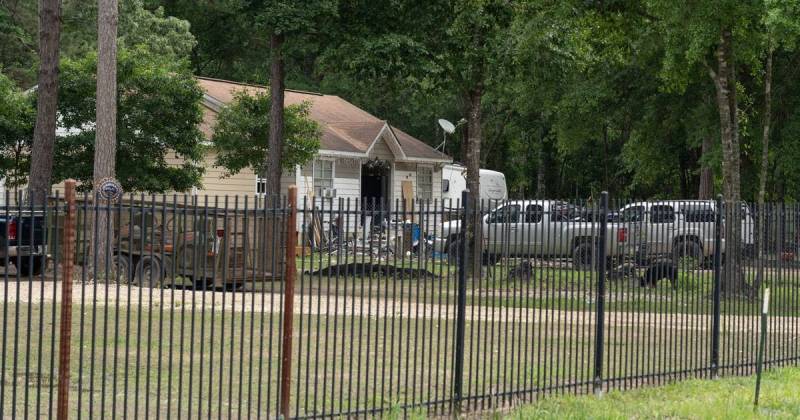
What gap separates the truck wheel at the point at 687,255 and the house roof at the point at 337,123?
2306 centimetres

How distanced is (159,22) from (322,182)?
1233cm

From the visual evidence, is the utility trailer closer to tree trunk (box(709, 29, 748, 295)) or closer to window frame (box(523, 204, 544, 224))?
window frame (box(523, 204, 544, 224))

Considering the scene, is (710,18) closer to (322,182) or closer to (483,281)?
(483,281)

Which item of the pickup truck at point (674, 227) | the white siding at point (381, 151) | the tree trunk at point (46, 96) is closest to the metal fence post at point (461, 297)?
the pickup truck at point (674, 227)

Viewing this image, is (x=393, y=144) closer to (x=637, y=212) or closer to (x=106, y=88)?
(x=106, y=88)

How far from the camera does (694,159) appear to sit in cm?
5012

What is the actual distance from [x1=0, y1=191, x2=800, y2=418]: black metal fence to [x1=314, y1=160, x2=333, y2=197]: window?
21752mm

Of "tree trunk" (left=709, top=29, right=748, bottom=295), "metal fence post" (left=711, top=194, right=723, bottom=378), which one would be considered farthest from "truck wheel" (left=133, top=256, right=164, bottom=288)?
"tree trunk" (left=709, top=29, right=748, bottom=295)

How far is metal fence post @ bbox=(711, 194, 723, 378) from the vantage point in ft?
42.2

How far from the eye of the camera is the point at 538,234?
1074 centimetres

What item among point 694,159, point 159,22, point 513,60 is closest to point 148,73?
point 513,60

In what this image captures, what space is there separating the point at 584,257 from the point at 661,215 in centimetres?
134

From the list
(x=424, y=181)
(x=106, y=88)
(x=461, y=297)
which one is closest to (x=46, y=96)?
(x=106, y=88)

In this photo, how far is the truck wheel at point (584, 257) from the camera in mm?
11266
